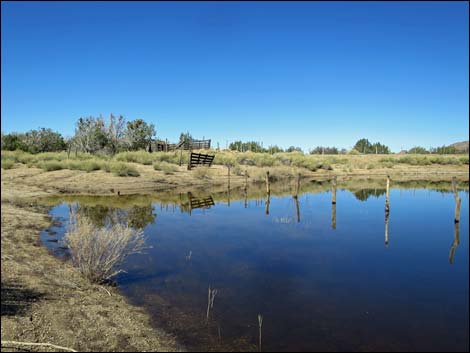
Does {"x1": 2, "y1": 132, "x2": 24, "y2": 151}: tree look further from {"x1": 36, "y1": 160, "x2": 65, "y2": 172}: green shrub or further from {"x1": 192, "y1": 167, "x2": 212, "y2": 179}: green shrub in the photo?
{"x1": 192, "y1": 167, "x2": 212, "y2": 179}: green shrub

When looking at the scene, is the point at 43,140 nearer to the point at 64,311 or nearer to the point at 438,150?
the point at 64,311

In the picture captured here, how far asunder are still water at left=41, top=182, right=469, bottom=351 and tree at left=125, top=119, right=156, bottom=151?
107ft

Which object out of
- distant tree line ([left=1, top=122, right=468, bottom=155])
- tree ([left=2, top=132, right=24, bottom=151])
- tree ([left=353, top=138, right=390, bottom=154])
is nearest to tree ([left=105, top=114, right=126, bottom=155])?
distant tree line ([left=1, top=122, right=468, bottom=155])

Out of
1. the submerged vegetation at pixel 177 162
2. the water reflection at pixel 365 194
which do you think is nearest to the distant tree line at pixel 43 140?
the submerged vegetation at pixel 177 162

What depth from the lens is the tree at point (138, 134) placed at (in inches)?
1994

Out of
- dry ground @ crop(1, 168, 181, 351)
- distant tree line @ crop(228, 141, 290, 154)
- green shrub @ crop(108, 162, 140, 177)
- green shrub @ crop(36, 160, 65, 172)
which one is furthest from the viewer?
distant tree line @ crop(228, 141, 290, 154)

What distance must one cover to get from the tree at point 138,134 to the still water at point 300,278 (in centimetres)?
3260

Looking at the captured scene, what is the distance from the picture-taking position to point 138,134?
168ft

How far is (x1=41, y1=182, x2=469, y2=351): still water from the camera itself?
629cm

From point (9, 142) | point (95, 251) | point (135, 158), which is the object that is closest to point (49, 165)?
point (135, 158)

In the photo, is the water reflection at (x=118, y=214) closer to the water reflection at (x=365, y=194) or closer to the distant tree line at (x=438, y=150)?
the water reflection at (x=365, y=194)

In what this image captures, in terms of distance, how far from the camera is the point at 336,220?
1775 cm

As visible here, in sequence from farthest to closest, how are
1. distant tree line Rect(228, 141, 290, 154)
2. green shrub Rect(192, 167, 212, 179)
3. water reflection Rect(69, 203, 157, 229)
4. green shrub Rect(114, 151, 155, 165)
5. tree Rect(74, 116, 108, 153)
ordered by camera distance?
distant tree line Rect(228, 141, 290, 154) → tree Rect(74, 116, 108, 153) → green shrub Rect(114, 151, 155, 165) → green shrub Rect(192, 167, 212, 179) → water reflection Rect(69, 203, 157, 229)

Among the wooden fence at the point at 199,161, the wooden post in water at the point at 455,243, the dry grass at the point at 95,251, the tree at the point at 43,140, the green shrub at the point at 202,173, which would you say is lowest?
the wooden post in water at the point at 455,243
